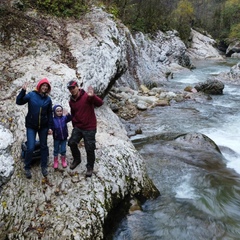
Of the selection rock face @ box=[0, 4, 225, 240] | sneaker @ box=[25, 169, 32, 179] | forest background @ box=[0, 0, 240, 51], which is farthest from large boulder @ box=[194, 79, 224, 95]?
sneaker @ box=[25, 169, 32, 179]

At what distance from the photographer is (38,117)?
15.8 feet

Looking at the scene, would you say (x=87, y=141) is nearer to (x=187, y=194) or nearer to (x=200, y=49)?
(x=187, y=194)

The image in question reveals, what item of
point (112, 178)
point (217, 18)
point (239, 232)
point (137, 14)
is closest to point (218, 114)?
point (239, 232)

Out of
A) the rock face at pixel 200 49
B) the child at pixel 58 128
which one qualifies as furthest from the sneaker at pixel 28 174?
the rock face at pixel 200 49

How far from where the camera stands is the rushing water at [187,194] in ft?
18.2

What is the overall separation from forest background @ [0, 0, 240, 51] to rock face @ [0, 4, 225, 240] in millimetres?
724

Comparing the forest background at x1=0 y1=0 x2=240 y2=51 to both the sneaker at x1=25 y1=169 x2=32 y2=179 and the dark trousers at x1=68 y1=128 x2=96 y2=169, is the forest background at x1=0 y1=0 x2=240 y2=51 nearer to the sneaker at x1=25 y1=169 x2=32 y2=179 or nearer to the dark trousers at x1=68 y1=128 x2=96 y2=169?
the dark trousers at x1=68 y1=128 x2=96 y2=169

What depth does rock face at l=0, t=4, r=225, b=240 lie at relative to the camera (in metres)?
4.51

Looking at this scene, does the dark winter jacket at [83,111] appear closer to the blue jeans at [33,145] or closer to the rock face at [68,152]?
the blue jeans at [33,145]

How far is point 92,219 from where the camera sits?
465 centimetres

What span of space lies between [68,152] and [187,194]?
328cm

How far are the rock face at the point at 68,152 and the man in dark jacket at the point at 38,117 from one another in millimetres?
A: 321

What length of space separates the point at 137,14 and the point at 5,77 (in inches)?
963

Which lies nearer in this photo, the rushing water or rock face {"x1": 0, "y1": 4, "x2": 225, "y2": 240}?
rock face {"x1": 0, "y1": 4, "x2": 225, "y2": 240}
